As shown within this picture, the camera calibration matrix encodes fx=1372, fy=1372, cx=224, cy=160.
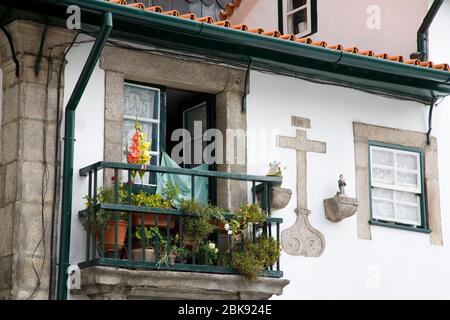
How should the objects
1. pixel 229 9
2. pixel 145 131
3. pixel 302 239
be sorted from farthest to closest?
pixel 229 9, pixel 302 239, pixel 145 131

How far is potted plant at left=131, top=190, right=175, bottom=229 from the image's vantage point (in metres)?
12.5

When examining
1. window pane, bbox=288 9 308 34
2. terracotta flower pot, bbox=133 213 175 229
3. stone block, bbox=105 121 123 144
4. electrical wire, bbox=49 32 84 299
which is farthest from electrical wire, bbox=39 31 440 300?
window pane, bbox=288 9 308 34

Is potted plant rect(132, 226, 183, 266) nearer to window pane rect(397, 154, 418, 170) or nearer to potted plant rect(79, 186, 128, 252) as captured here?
potted plant rect(79, 186, 128, 252)

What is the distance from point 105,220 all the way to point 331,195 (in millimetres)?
2811

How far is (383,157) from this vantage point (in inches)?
570

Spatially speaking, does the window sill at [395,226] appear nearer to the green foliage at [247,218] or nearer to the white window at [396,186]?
the white window at [396,186]

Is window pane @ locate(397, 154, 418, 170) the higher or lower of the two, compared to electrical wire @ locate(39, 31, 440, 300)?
lower

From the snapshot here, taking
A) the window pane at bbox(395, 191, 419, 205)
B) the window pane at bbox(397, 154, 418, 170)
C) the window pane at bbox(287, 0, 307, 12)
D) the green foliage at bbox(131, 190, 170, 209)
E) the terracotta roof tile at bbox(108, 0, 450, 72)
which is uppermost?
the window pane at bbox(287, 0, 307, 12)

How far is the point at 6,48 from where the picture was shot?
12648 millimetres

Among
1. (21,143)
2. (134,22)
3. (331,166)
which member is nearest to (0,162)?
(21,143)

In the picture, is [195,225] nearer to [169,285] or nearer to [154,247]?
[154,247]

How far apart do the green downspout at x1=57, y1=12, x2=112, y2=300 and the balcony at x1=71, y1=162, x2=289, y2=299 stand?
0.16m

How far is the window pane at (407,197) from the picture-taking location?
14.4 meters

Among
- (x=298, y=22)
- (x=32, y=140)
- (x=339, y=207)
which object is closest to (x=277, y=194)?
(x=339, y=207)
